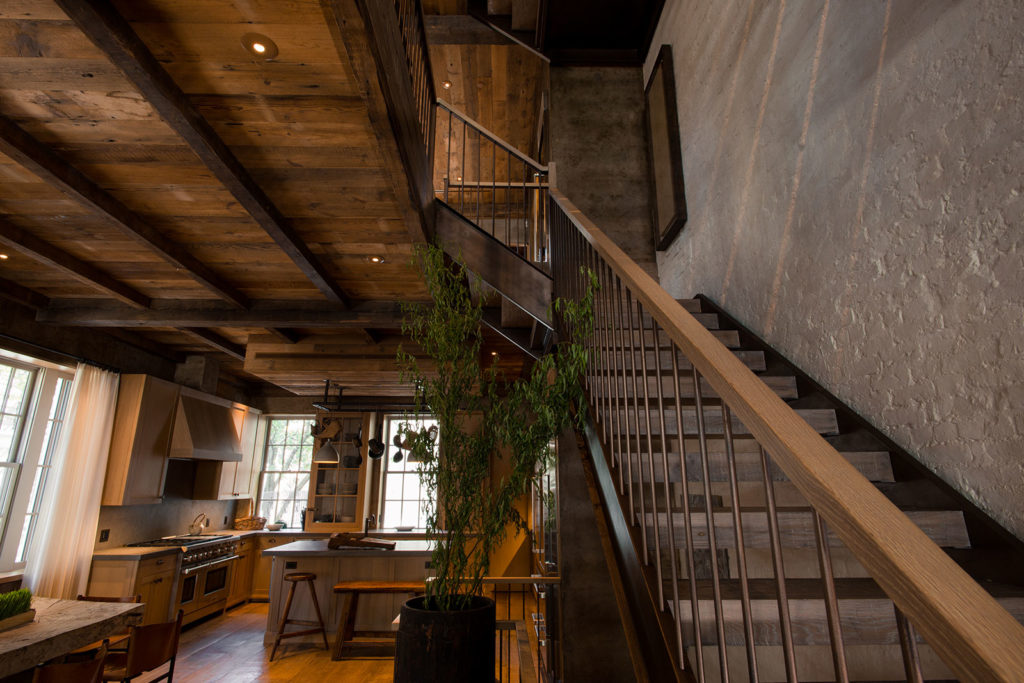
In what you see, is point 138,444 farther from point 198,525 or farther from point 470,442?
point 470,442

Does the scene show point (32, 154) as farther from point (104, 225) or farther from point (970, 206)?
point (970, 206)

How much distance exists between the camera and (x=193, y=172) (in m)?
2.95

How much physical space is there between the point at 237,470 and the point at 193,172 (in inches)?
275

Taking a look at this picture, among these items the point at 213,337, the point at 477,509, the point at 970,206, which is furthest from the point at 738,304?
the point at 213,337

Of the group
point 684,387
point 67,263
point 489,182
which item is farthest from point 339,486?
point 684,387

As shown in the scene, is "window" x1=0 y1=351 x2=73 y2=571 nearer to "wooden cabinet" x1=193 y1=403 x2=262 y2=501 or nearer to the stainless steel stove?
the stainless steel stove

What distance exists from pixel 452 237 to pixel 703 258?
1956mm

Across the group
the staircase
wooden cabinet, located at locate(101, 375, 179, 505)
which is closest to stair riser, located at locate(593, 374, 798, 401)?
the staircase

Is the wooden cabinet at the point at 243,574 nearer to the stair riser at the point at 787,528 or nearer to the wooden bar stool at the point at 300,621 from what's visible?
the wooden bar stool at the point at 300,621

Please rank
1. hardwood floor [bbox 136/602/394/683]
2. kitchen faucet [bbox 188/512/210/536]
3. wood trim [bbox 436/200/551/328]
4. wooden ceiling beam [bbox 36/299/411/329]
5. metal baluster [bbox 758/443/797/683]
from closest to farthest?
1. metal baluster [bbox 758/443/797/683]
2. wood trim [bbox 436/200/551/328]
3. wooden ceiling beam [bbox 36/299/411/329]
4. hardwood floor [bbox 136/602/394/683]
5. kitchen faucet [bbox 188/512/210/536]

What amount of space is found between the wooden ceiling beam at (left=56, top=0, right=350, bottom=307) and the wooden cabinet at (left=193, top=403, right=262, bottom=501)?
5930mm

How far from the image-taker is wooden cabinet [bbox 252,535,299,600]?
8398 mm

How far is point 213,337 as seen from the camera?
6480 millimetres

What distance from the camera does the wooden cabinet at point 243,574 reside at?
7930mm
